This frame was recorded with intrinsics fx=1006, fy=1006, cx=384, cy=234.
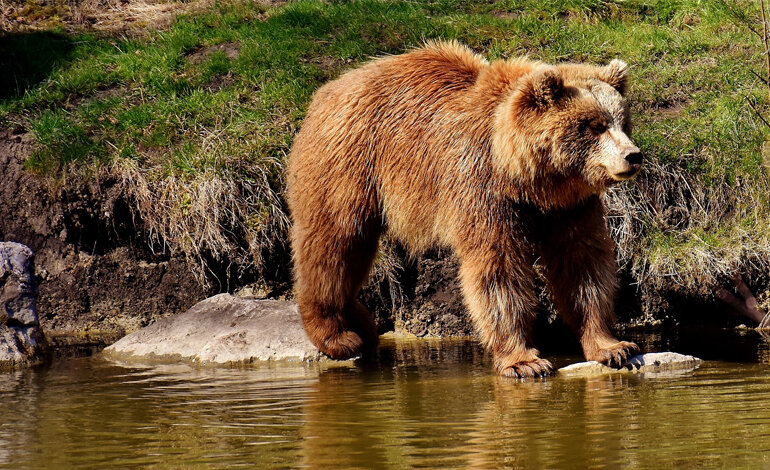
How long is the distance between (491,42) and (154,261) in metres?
4.23

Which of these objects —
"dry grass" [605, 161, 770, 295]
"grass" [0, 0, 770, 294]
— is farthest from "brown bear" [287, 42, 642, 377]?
"dry grass" [605, 161, 770, 295]

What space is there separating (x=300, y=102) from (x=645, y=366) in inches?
179

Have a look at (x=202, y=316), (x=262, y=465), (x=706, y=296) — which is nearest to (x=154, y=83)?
(x=202, y=316)

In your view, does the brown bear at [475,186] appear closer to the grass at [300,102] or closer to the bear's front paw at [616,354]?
the bear's front paw at [616,354]

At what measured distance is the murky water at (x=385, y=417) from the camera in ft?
13.8

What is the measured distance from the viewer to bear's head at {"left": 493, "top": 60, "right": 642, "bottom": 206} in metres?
5.95

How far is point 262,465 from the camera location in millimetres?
4168

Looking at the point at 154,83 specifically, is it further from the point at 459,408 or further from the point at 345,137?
the point at 459,408

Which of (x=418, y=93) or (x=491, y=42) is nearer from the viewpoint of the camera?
(x=418, y=93)

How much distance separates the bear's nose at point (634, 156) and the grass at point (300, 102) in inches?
→ 91.5

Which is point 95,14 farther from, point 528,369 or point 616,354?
point 616,354

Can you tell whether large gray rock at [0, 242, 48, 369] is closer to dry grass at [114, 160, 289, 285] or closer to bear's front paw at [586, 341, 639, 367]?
dry grass at [114, 160, 289, 285]

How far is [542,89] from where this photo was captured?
6.00m

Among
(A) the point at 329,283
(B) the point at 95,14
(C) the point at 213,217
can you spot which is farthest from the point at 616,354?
(B) the point at 95,14
